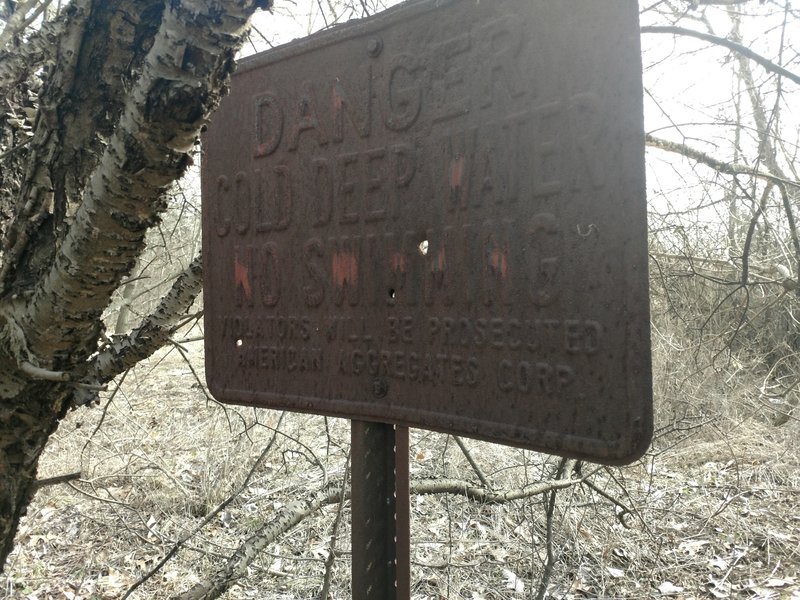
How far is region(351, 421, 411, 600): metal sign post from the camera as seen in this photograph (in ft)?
4.19

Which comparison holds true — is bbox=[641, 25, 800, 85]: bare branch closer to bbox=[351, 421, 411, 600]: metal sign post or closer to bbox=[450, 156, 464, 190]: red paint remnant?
bbox=[450, 156, 464, 190]: red paint remnant

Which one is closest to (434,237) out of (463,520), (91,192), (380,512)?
(380,512)

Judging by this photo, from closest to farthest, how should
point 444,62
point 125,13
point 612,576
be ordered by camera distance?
point 444,62
point 125,13
point 612,576

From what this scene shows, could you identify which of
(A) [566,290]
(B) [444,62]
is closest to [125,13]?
(B) [444,62]

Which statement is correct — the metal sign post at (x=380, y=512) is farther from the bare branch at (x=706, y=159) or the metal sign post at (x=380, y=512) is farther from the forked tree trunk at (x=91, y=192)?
the bare branch at (x=706, y=159)

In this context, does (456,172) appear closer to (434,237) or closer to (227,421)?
(434,237)

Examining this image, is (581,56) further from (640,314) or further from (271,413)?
(271,413)

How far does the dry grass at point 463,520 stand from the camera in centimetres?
305

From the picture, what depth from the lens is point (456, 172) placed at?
117cm

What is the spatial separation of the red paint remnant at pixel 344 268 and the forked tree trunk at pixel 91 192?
36 cm

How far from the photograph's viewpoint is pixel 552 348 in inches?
40.4

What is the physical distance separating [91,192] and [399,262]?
0.66 m

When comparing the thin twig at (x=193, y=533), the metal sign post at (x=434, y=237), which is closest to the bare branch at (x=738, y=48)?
the metal sign post at (x=434, y=237)

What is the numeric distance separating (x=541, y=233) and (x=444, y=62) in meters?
0.40
